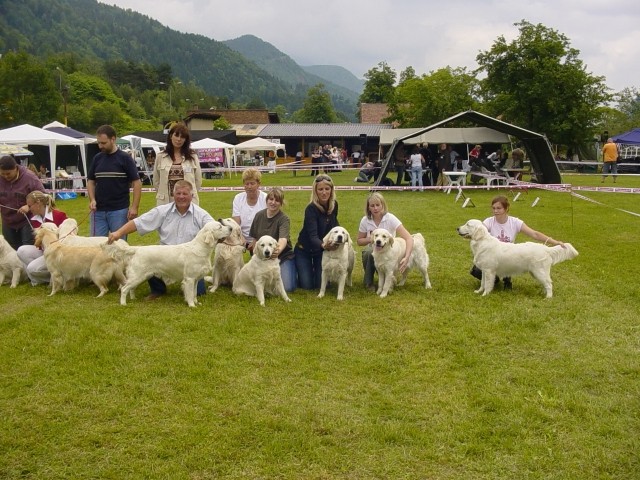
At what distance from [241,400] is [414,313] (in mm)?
2452

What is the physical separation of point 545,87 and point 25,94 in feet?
139

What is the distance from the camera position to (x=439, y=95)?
44.3m

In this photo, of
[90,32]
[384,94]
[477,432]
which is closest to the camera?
[477,432]

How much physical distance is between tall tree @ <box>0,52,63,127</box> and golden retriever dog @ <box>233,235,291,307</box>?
1912 inches

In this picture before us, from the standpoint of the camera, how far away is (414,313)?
5.66m

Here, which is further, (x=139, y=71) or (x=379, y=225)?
(x=139, y=71)

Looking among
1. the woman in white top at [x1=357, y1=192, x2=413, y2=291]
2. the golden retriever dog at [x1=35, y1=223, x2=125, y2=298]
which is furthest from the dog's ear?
the golden retriever dog at [x1=35, y1=223, x2=125, y2=298]

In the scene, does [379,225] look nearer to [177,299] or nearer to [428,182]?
[177,299]

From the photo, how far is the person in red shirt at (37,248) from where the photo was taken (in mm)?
6680

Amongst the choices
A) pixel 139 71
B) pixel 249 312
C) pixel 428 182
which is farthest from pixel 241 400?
pixel 139 71

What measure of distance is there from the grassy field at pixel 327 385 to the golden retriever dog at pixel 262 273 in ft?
0.45

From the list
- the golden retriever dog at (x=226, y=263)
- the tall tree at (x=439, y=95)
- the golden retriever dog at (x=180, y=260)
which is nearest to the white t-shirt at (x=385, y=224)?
the golden retriever dog at (x=226, y=263)

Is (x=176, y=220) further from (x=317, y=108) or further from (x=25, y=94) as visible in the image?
(x=317, y=108)

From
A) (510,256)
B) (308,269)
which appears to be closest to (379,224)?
(308,269)
